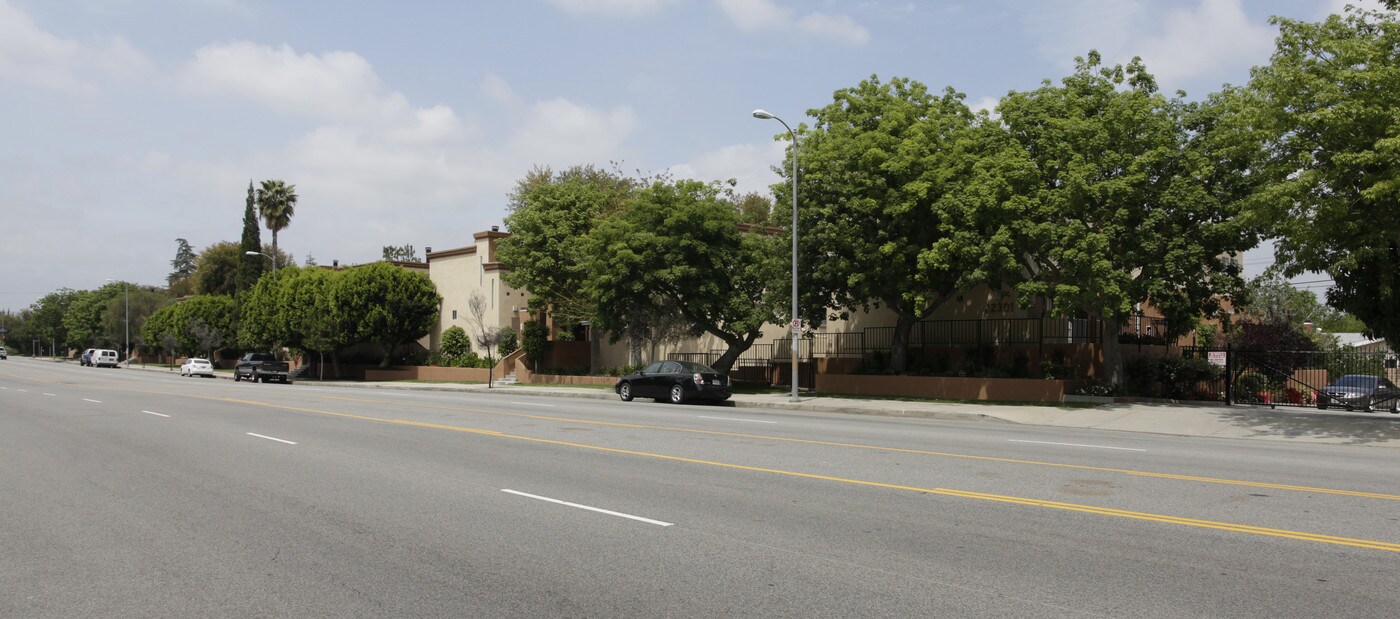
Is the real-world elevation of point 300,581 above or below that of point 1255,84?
below

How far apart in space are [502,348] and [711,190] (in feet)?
59.7

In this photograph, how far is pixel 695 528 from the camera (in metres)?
8.49

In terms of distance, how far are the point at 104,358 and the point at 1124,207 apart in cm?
8811

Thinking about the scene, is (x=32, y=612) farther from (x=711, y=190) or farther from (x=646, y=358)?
(x=646, y=358)

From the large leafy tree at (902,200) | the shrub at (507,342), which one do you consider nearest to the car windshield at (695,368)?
the large leafy tree at (902,200)

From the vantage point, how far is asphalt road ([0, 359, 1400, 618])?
6238 mm

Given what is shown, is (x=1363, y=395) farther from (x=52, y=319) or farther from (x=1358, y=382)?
(x=52, y=319)

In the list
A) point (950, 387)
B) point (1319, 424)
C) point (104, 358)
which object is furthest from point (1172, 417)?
A: point (104, 358)

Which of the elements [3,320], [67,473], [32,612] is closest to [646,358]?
[67,473]

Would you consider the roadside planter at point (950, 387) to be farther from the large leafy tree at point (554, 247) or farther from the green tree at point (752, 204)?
the green tree at point (752, 204)

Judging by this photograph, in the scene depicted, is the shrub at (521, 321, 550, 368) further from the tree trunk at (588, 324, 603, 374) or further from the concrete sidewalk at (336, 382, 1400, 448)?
the concrete sidewalk at (336, 382, 1400, 448)

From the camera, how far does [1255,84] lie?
→ 66.7 feet

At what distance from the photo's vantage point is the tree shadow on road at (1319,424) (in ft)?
60.9

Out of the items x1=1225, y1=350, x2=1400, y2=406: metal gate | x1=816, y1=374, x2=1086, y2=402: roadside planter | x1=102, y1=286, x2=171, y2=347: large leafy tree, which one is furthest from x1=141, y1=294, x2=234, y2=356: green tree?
x1=1225, y1=350, x2=1400, y2=406: metal gate
